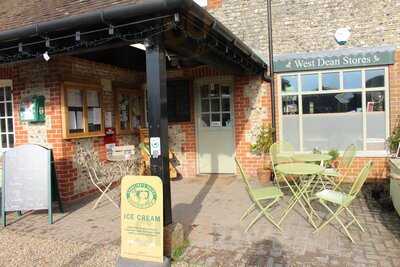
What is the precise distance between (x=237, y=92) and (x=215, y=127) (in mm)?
932

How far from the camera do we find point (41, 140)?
6.37 m

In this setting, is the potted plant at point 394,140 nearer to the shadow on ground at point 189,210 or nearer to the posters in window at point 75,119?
the shadow on ground at point 189,210

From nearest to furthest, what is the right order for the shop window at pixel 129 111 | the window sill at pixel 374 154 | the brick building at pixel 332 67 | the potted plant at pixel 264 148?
the brick building at pixel 332 67
the window sill at pixel 374 154
the potted plant at pixel 264 148
the shop window at pixel 129 111

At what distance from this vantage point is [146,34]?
150 inches

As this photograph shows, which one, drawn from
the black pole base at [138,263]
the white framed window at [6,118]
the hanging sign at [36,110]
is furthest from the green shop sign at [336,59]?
the white framed window at [6,118]

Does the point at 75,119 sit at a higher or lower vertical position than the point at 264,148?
higher

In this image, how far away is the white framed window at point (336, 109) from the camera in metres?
7.06

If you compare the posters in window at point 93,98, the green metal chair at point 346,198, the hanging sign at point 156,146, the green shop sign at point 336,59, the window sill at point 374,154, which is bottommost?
the green metal chair at point 346,198

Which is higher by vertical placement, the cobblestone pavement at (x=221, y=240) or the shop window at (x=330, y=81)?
the shop window at (x=330, y=81)

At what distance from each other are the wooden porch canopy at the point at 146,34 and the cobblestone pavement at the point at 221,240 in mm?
809

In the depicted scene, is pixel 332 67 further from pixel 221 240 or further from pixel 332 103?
pixel 221 240

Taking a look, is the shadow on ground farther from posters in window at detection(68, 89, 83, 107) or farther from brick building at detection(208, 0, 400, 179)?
posters in window at detection(68, 89, 83, 107)

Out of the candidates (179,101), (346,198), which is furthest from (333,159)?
(179,101)

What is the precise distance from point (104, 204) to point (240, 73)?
3657 millimetres
